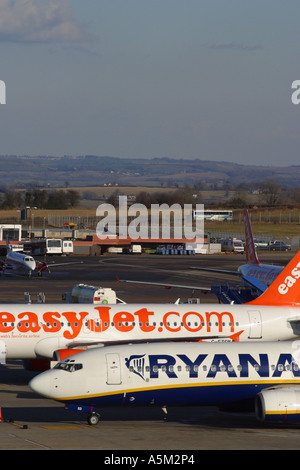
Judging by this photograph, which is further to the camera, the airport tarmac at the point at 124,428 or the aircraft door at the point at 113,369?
the aircraft door at the point at 113,369

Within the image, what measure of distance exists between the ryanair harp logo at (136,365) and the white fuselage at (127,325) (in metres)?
10.3

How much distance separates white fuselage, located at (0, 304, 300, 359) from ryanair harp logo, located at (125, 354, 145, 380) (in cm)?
1032

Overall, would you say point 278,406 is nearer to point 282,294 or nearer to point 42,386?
point 42,386

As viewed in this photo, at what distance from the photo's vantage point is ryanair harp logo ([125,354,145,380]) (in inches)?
1373

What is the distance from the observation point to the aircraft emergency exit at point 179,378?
34.4 m

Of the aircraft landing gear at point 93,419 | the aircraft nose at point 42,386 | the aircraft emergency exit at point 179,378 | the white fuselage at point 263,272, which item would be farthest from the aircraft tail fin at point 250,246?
the aircraft nose at point 42,386

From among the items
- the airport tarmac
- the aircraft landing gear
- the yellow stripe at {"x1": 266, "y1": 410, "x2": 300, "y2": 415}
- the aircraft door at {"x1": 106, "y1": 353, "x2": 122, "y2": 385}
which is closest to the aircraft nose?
the airport tarmac

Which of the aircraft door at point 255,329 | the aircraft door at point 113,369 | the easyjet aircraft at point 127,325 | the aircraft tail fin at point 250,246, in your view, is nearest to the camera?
the aircraft door at point 113,369

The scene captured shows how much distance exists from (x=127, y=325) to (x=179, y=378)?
12.2 meters

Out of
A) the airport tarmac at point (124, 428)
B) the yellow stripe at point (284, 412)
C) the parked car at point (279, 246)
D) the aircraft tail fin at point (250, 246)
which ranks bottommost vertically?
the airport tarmac at point (124, 428)

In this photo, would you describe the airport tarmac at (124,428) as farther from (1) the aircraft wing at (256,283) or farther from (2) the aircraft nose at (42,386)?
(1) the aircraft wing at (256,283)

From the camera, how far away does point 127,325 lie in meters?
47.1
